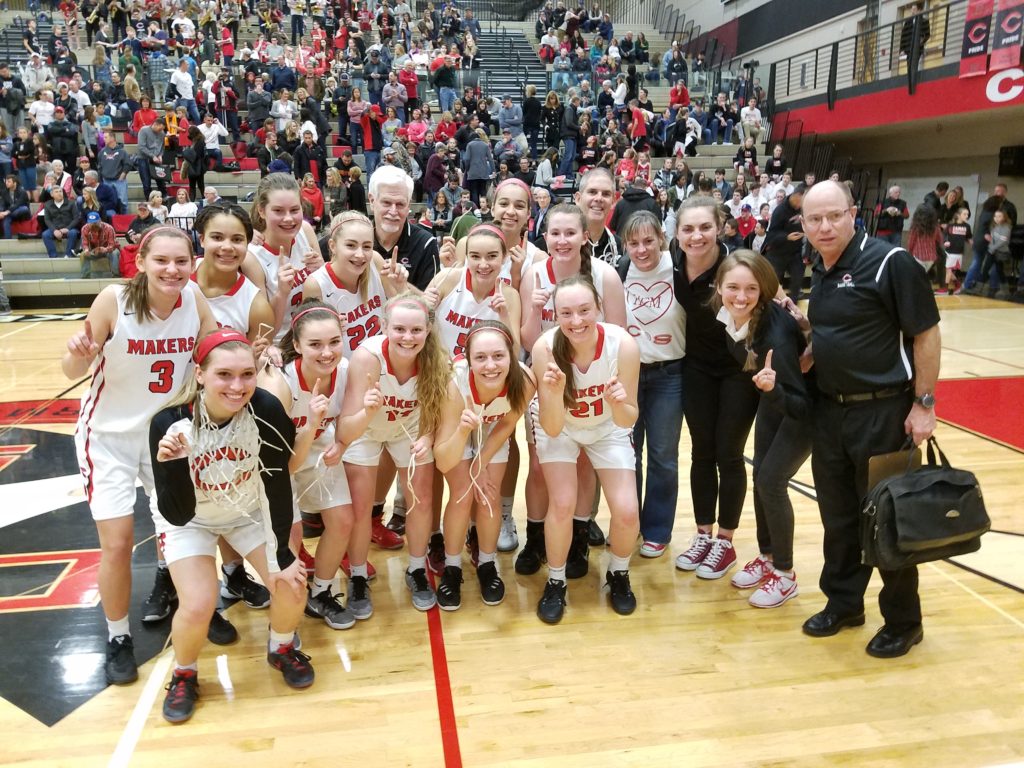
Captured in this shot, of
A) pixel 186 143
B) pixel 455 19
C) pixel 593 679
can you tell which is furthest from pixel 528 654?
pixel 455 19

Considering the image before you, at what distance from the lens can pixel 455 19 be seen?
793 inches

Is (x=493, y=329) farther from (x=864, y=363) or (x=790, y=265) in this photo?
(x=790, y=265)

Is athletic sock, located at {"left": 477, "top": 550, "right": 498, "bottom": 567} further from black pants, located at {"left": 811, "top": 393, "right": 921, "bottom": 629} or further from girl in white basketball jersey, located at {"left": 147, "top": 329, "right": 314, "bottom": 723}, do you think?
black pants, located at {"left": 811, "top": 393, "right": 921, "bottom": 629}

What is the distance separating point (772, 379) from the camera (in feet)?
10.1

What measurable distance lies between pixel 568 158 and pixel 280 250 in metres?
12.4

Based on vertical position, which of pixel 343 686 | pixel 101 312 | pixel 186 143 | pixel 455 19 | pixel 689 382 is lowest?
pixel 343 686

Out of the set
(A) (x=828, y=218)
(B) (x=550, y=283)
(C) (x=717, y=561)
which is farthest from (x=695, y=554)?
(A) (x=828, y=218)

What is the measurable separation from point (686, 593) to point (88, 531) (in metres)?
3.28

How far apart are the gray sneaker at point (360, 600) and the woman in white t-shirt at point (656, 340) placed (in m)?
1.50

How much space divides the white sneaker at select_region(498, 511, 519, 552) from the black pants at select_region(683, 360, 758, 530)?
99cm

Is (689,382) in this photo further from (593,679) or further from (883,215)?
(883,215)

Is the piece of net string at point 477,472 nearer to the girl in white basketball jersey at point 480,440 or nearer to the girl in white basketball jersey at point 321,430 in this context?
the girl in white basketball jersey at point 480,440

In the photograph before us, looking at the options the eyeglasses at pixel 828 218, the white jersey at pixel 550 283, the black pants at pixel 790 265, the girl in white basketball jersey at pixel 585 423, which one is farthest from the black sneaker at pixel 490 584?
the black pants at pixel 790 265

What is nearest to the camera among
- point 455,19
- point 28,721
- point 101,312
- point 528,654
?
point 28,721
